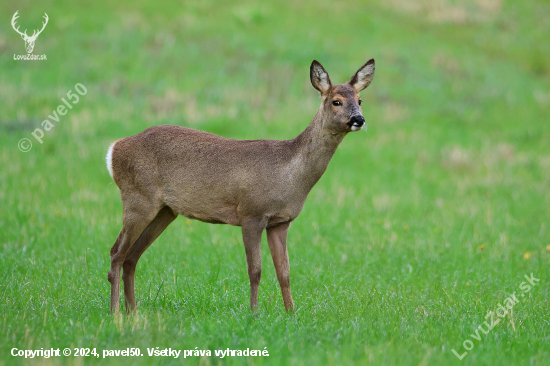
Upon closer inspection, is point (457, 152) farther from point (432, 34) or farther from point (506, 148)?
point (432, 34)

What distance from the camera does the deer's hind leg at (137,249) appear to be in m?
6.09

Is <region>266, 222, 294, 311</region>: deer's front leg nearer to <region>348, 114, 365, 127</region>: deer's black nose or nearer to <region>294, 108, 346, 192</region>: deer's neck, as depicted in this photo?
<region>294, 108, 346, 192</region>: deer's neck

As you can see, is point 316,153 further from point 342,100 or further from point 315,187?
point 315,187

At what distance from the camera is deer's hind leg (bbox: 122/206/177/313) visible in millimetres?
6094

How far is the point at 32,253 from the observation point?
740cm

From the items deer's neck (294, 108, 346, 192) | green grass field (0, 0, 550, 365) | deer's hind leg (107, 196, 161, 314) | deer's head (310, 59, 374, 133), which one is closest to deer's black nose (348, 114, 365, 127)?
deer's head (310, 59, 374, 133)

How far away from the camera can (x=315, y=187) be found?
38.9 feet

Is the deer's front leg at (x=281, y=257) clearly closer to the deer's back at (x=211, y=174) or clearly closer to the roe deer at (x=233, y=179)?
the roe deer at (x=233, y=179)

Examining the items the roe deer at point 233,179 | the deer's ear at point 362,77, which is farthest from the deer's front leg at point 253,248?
the deer's ear at point 362,77

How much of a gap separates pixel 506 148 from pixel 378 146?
3.01 m

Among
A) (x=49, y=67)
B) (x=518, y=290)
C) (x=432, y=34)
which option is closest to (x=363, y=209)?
(x=518, y=290)

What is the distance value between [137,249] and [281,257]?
4.63 ft

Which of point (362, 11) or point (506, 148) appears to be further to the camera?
point (362, 11)

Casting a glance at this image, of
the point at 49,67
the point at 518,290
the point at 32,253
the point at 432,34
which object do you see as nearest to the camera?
the point at 518,290
